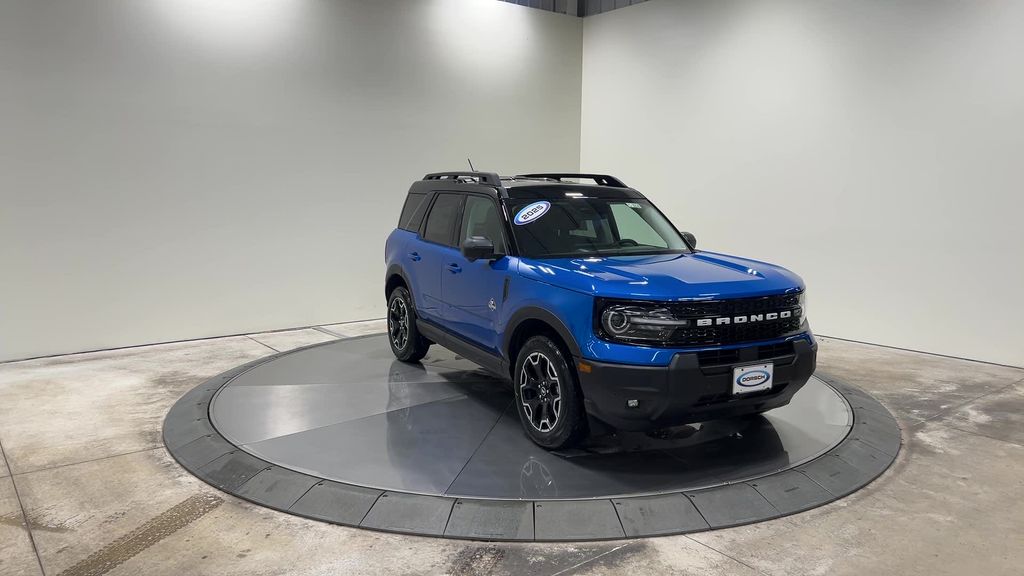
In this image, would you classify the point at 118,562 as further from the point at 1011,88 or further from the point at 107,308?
the point at 1011,88

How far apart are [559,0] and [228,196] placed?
569 cm

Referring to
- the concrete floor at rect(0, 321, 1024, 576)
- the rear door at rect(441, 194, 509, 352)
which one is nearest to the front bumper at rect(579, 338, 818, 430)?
the concrete floor at rect(0, 321, 1024, 576)

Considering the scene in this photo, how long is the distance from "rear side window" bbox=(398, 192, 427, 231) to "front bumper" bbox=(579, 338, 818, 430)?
275cm

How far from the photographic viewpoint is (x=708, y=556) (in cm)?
303

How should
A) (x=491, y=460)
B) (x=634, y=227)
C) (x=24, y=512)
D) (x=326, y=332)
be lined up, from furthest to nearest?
1. (x=326, y=332)
2. (x=634, y=227)
3. (x=491, y=460)
4. (x=24, y=512)

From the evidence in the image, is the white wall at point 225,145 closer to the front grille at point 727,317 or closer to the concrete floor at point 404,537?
the concrete floor at point 404,537

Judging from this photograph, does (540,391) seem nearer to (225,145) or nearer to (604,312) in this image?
(604,312)

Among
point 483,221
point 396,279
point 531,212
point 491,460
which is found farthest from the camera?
point 396,279

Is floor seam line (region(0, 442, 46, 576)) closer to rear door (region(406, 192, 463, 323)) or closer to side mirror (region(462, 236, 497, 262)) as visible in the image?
side mirror (region(462, 236, 497, 262))

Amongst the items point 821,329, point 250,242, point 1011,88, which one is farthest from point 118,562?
point 1011,88

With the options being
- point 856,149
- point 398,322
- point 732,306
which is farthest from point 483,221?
point 856,149

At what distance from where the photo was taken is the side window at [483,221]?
472 cm

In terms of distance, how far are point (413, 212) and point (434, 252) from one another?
791 millimetres

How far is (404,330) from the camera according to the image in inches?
244
